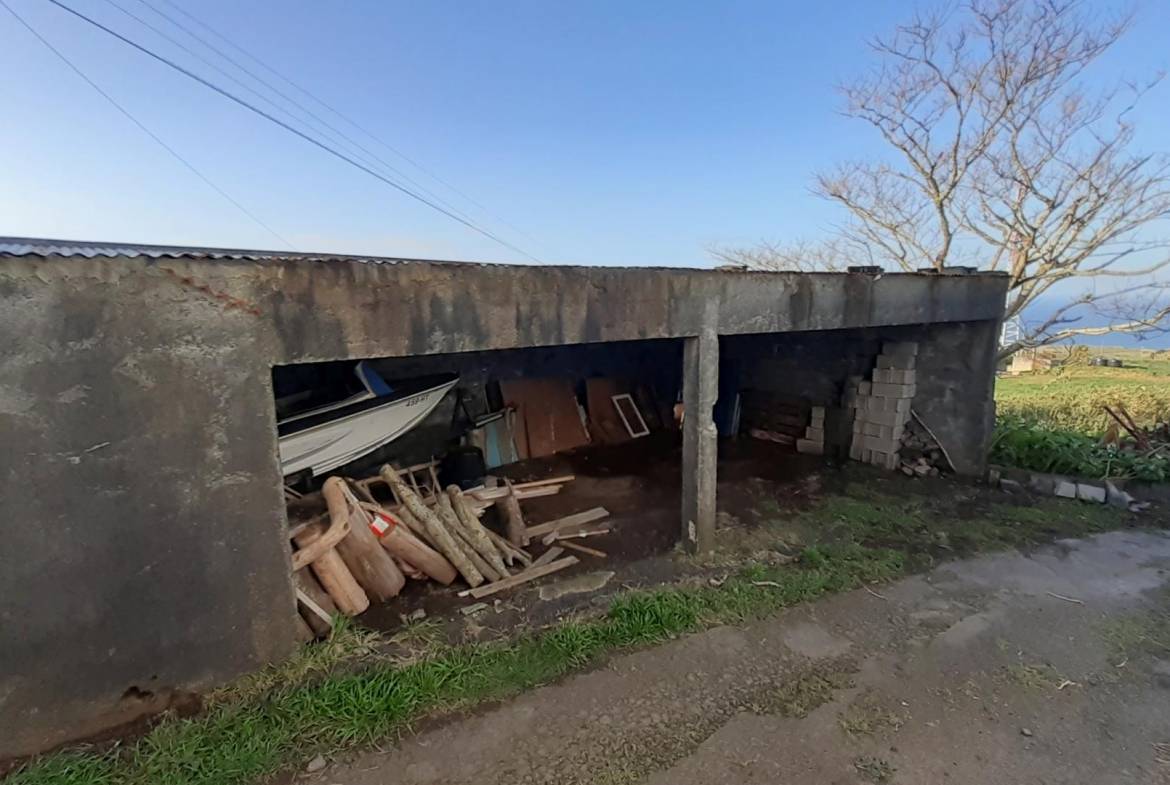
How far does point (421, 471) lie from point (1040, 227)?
544 inches

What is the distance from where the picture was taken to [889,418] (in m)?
8.36

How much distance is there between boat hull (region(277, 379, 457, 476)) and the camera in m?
5.64

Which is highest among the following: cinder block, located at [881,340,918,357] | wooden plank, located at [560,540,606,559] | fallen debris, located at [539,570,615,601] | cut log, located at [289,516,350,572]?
cinder block, located at [881,340,918,357]

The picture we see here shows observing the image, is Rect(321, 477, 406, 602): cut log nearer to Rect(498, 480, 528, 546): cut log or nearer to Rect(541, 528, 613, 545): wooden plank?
Rect(498, 480, 528, 546): cut log

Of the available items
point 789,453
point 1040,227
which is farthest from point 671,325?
point 1040,227

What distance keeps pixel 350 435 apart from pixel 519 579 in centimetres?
257

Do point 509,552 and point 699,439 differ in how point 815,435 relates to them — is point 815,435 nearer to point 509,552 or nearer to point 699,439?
point 699,439

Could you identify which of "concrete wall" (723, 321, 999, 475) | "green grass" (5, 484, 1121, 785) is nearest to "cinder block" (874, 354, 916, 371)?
"concrete wall" (723, 321, 999, 475)

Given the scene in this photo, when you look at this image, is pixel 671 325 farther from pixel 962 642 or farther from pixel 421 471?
pixel 421 471

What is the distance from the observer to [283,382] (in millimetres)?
6719

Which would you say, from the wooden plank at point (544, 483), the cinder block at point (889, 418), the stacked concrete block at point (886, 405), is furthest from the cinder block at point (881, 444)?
the wooden plank at point (544, 483)

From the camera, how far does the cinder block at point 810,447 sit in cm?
915

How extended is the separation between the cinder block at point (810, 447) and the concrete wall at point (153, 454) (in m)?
7.03

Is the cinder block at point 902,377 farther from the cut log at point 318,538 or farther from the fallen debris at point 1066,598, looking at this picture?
the cut log at point 318,538
